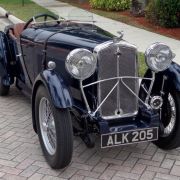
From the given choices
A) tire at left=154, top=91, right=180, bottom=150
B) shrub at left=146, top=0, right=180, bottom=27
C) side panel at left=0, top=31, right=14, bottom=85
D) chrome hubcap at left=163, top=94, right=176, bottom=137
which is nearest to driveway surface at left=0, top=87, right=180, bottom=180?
tire at left=154, top=91, right=180, bottom=150

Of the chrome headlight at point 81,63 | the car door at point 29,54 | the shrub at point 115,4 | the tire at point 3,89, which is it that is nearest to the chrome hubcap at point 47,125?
the chrome headlight at point 81,63

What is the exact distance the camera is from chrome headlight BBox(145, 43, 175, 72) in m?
4.36

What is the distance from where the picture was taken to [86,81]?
176 inches

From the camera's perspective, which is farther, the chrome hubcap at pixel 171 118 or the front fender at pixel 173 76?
the chrome hubcap at pixel 171 118

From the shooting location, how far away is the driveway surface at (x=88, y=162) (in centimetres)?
425

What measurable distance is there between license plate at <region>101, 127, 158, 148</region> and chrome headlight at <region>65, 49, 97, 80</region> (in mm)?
605

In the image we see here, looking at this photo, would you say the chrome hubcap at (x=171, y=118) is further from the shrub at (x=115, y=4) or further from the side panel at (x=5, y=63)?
the shrub at (x=115, y=4)

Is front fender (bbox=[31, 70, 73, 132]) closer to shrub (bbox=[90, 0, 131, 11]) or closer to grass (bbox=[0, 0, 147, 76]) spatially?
grass (bbox=[0, 0, 147, 76])

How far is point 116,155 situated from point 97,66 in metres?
1.01

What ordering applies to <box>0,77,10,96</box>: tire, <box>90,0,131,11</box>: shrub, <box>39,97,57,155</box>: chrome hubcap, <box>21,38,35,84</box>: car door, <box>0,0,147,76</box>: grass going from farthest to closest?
<box>90,0,131,11</box>: shrub → <box>0,0,147,76</box>: grass → <box>0,77,10,96</box>: tire → <box>21,38,35,84</box>: car door → <box>39,97,57,155</box>: chrome hubcap

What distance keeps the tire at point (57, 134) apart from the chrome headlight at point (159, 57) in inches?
38.7

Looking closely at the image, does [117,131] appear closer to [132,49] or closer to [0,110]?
[132,49]

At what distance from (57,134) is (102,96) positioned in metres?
0.63

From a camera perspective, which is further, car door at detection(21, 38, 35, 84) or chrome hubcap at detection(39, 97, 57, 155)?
car door at detection(21, 38, 35, 84)
